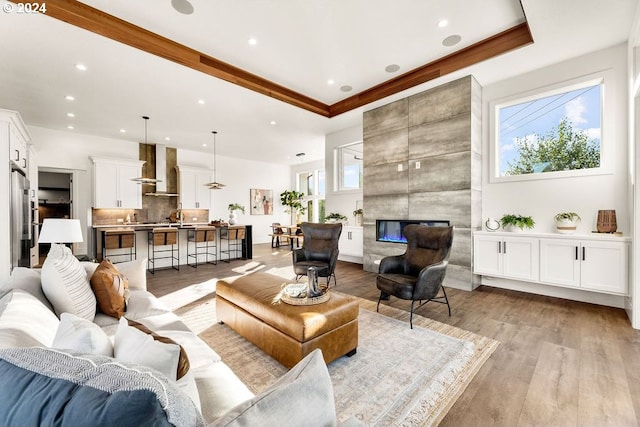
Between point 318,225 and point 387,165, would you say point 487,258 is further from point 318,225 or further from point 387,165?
point 318,225

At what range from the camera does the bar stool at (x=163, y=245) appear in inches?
221

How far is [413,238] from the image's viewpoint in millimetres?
3652

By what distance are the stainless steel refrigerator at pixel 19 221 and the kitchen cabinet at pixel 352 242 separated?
204 inches

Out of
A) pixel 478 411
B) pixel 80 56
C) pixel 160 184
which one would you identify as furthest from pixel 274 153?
pixel 478 411

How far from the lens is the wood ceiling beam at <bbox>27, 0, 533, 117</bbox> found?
9.36ft

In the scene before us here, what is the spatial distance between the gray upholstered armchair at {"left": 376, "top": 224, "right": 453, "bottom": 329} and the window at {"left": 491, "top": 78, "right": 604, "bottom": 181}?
6.24 ft

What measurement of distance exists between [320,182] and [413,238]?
7279 millimetres

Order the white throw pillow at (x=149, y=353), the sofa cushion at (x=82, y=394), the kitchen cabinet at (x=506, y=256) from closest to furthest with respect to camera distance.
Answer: the sofa cushion at (x=82, y=394) → the white throw pillow at (x=149, y=353) → the kitchen cabinet at (x=506, y=256)

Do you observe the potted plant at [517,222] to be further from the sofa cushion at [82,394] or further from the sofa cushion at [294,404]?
the sofa cushion at [82,394]

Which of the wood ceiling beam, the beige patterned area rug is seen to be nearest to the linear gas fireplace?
the beige patterned area rug

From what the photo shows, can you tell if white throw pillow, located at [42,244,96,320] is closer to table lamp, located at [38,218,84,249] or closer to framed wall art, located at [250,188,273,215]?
table lamp, located at [38,218,84,249]

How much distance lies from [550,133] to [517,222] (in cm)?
142

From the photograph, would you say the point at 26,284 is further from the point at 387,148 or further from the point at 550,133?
the point at 550,133

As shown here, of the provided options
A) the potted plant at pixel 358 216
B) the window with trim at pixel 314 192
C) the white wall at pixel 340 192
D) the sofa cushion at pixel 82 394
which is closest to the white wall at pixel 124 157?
the window with trim at pixel 314 192
